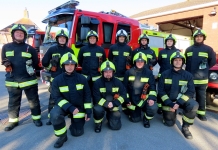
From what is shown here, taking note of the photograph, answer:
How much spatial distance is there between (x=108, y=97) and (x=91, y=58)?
0.96m

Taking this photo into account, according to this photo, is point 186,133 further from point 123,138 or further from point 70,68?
point 70,68

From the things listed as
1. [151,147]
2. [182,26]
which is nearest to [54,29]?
[151,147]

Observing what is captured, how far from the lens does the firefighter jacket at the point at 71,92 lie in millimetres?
2633

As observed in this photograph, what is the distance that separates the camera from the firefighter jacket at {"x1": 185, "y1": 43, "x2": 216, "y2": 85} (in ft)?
11.0

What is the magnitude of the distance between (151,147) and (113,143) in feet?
1.89

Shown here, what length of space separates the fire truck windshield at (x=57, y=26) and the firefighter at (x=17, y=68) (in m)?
1.19

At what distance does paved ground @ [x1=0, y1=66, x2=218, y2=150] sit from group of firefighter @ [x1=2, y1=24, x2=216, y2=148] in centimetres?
13

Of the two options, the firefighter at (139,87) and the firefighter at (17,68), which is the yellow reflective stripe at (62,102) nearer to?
the firefighter at (17,68)

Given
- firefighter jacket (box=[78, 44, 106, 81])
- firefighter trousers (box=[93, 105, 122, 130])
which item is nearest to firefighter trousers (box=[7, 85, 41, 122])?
firefighter jacket (box=[78, 44, 106, 81])

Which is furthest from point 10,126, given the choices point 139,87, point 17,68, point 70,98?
point 139,87

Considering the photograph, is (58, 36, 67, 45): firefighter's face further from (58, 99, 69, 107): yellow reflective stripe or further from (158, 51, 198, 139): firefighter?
(158, 51, 198, 139): firefighter

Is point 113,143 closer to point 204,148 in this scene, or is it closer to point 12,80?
point 204,148

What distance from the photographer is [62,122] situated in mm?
2482

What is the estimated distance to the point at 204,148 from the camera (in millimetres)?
2430
